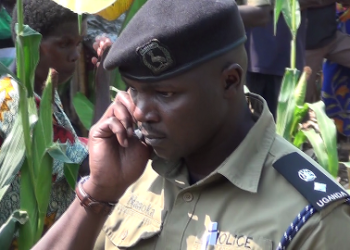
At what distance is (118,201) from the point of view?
1610 millimetres

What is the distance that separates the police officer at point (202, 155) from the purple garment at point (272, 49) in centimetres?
196

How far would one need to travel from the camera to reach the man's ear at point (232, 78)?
1415 millimetres

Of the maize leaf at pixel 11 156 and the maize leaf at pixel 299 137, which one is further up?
the maize leaf at pixel 11 156

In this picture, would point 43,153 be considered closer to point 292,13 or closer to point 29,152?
point 29,152

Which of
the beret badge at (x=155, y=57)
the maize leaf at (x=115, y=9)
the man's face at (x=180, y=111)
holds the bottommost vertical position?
the maize leaf at (x=115, y=9)

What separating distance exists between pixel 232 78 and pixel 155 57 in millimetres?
152

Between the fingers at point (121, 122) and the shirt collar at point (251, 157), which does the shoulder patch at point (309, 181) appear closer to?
the shirt collar at point (251, 157)

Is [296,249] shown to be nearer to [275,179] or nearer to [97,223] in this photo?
[275,179]

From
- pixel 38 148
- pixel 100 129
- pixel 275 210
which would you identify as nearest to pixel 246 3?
pixel 38 148

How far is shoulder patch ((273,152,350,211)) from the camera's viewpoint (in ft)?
4.47

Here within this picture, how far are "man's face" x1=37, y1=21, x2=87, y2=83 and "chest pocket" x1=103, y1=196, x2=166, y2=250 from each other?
2.76 ft

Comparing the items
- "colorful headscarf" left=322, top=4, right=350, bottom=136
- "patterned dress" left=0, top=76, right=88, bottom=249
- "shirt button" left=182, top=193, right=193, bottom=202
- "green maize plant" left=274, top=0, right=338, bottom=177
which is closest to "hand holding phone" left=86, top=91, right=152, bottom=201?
"shirt button" left=182, top=193, right=193, bottom=202

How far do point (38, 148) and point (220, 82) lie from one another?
71 centimetres

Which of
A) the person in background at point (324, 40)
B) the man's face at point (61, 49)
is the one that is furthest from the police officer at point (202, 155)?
the person in background at point (324, 40)
